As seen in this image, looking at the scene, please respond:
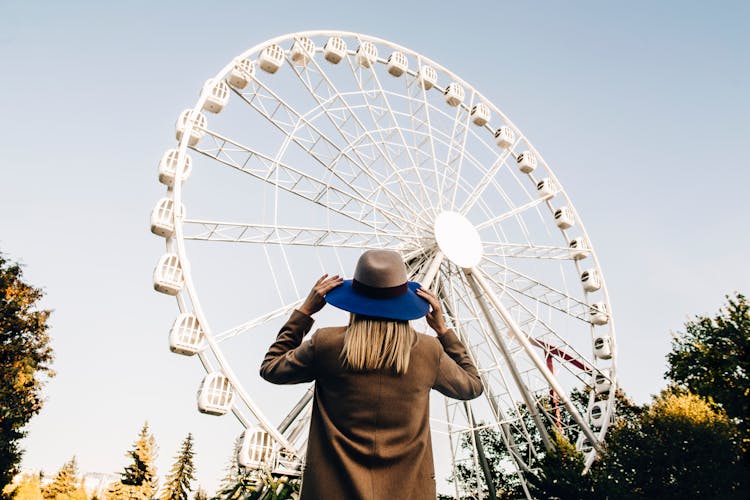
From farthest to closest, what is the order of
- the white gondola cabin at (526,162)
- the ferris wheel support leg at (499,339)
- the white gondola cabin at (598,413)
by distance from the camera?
the white gondola cabin at (526,162) → the white gondola cabin at (598,413) → the ferris wheel support leg at (499,339)

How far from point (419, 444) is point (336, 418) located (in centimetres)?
35

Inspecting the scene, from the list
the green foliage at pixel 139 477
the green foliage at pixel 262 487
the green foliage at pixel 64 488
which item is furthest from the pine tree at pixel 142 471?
the green foliage at pixel 262 487

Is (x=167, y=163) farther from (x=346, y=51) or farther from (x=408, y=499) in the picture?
(x=408, y=499)

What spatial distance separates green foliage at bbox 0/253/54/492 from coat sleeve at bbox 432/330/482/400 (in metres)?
28.4

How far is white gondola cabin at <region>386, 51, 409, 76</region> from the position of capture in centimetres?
2073

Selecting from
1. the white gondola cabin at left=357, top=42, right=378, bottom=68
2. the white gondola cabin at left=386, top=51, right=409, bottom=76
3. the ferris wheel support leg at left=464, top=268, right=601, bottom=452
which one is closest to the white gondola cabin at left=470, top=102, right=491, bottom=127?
the white gondola cabin at left=386, top=51, right=409, bottom=76

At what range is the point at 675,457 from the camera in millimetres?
19984


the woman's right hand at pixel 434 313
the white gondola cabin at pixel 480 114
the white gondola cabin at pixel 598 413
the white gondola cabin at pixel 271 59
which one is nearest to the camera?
the woman's right hand at pixel 434 313

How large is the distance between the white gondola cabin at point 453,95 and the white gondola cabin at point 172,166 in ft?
38.0

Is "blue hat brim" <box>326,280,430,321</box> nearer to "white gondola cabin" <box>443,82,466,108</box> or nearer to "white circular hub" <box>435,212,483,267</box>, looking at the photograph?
"white circular hub" <box>435,212,483,267</box>

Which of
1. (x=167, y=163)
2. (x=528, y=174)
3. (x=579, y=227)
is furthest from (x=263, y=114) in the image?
(x=579, y=227)

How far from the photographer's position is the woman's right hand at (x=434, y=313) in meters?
2.43

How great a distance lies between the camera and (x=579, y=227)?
2311 cm

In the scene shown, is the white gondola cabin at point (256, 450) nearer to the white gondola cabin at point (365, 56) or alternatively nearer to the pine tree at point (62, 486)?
the white gondola cabin at point (365, 56)
